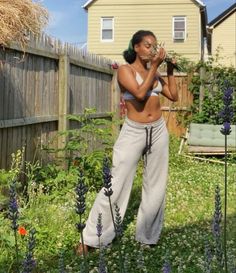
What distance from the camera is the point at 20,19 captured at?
15.2 ft

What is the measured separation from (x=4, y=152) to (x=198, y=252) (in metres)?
2.36

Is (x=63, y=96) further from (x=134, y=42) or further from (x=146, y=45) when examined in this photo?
(x=146, y=45)

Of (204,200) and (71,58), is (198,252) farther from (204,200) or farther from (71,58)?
(71,58)

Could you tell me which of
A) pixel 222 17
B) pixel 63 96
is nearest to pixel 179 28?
pixel 222 17

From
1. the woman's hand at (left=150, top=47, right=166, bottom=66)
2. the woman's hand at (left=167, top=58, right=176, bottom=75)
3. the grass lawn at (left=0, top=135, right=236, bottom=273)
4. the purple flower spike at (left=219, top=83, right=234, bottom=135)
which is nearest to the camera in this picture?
the purple flower spike at (left=219, top=83, right=234, bottom=135)

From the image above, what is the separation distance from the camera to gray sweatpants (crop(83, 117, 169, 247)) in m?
4.68

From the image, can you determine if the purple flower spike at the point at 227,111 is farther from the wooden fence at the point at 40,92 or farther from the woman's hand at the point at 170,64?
the wooden fence at the point at 40,92

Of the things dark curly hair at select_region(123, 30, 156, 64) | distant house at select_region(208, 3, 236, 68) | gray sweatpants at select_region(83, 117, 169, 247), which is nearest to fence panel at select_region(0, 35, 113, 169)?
dark curly hair at select_region(123, 30, 156, 64)

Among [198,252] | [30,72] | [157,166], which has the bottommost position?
[198,252]

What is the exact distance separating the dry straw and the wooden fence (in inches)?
Result: 23.0

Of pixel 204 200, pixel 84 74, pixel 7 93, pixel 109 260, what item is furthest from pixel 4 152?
pixel 84 74

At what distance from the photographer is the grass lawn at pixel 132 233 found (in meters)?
4.19

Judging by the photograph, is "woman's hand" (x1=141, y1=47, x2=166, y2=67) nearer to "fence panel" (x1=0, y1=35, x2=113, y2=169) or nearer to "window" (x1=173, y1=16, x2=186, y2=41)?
"fence panel" (x1=0, y1=35, x2=113, y2=169)

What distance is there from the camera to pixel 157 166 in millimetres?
4828
